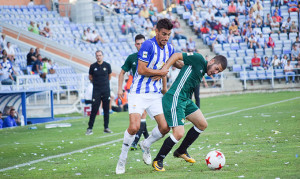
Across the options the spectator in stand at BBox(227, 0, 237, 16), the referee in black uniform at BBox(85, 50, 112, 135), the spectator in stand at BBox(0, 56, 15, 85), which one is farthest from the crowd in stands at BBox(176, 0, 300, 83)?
the referee in black uniform at BBox(85, 50, 112, 135)

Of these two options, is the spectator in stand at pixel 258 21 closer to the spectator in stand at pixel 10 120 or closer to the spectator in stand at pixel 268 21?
the spectator in stand at pixel 268 21

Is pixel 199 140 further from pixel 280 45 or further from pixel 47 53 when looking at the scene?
pixel 280 45

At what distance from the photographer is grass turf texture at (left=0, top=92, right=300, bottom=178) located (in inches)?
279

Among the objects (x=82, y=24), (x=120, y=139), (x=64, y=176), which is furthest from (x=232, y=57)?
(x=64, y=176)

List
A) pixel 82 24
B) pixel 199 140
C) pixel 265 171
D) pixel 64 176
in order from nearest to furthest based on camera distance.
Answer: pixel 265 171
pixel 64 176
pixel 199 140
pixel 82 24

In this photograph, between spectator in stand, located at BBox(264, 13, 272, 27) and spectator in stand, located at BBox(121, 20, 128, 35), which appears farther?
spectator in stand, located at BBox(264, 13, 272, 27)

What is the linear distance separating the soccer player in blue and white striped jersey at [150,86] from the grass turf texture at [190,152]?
0.53 m

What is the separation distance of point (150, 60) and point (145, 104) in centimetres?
67

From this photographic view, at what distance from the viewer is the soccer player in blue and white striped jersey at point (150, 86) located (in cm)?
752

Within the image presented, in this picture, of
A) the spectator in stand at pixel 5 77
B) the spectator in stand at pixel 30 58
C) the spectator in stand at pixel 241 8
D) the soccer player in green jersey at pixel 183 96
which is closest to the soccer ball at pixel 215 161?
the soccer player in green jersey at pixel 183 96

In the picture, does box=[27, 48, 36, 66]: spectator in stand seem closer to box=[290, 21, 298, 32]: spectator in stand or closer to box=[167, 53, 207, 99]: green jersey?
box=[290, 21, 298, 32]: spectator in stand

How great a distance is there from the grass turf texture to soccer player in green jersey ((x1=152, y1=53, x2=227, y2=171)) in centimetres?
40

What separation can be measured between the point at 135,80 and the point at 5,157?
361 centimetres

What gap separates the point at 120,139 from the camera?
12.2 meters
